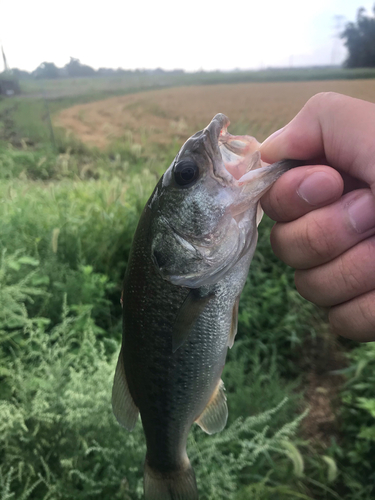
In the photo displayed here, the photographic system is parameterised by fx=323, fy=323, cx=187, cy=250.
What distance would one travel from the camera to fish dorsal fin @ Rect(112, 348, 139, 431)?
102 cm

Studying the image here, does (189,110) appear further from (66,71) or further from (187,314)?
(187,314)

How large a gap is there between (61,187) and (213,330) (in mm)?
3106

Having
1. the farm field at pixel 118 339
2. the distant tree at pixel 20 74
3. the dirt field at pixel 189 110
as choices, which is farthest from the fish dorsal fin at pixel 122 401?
the distant tree at pixel 20 74

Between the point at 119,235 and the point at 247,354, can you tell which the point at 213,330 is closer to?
the point at 247,354

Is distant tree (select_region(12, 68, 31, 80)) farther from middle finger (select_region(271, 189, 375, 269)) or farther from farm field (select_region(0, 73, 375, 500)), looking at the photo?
middle finger (select_region(271, 189, 375, 269))

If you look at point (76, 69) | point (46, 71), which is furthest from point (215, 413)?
point (46, 71)

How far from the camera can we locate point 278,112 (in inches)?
125

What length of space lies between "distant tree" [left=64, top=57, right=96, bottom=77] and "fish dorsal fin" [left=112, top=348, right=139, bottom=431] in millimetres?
4066

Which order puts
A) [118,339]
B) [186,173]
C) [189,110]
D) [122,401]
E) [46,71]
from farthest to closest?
1. [46,71]
2. [189,110]
3. [118,339]
4. [122,401]
5. [186,173]

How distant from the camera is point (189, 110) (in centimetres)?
370

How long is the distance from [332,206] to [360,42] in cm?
267

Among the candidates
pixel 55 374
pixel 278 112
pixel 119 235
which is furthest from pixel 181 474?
pixel 278 112

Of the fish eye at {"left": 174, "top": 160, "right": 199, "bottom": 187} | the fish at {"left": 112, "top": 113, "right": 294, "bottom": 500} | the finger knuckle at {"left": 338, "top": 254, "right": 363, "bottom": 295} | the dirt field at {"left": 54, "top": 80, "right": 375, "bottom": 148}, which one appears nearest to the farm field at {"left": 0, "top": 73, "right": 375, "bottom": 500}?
the dirt field at {"left": 54, "top": 80, "right": 375, "bottom": 148}

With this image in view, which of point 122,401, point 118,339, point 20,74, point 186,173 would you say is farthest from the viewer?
point 20,74
